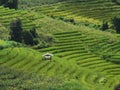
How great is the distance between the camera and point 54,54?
2785 inches

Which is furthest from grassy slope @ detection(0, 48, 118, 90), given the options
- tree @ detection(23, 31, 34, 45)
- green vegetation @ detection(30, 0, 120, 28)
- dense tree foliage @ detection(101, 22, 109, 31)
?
green vegetation @ detection(30, 0, 120, 28)

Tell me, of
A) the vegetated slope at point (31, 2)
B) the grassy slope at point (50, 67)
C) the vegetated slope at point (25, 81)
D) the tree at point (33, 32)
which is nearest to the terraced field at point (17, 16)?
the tree at point (33, 32)

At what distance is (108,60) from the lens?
72.2 metres

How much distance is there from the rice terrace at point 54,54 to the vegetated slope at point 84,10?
490cm

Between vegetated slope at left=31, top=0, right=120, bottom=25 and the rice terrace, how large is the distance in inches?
193

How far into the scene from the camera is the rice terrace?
52688 millimetres

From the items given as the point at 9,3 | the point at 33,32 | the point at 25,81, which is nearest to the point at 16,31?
the point at 33,32

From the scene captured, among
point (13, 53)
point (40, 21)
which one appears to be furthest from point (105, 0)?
point (13, 53)

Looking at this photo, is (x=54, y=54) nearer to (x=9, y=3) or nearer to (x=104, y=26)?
(x=104, y=26)

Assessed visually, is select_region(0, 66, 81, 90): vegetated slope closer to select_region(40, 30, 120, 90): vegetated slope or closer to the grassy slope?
the grassy slope

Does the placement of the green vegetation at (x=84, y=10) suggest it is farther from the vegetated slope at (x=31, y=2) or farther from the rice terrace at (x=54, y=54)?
the rice terrace at (x=54, y=54)

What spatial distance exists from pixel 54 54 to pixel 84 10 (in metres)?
48.8

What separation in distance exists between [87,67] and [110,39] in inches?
701

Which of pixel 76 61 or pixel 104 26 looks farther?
pixel 104 26
